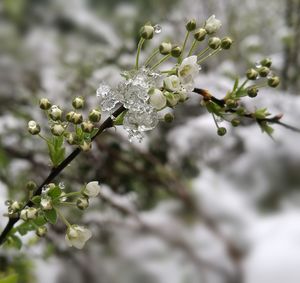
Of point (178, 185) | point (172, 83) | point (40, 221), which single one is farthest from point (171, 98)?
point (178, 185)

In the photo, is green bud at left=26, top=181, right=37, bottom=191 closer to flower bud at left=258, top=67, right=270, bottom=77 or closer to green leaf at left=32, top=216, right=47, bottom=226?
green leaf at left=32, top=216, right=47, bottom=226

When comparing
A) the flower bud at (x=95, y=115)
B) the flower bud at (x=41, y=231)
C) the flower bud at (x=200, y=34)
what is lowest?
the flower bud at (x=41, y=231)

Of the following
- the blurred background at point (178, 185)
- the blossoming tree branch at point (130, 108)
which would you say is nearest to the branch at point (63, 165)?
the blossoming tree branch at point (130, 108)

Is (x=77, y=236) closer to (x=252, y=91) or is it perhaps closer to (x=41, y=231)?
(x=41, y=231)

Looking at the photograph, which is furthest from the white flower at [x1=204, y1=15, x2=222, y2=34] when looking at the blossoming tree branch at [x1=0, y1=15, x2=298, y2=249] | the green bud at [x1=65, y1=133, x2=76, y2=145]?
the green bud at [x1=65, y1=133, x2=76, y2=145]

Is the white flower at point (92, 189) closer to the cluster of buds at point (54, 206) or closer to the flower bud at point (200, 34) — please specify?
the cluster of buds at point (54, 206)

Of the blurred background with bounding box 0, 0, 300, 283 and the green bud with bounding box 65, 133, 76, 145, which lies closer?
the green bud with bounding box 65, 133, 76, 145
